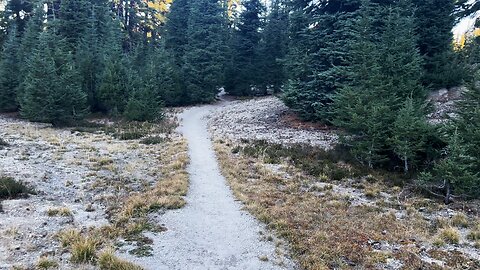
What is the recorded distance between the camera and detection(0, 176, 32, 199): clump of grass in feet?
34.6

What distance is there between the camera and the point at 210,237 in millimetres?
8312

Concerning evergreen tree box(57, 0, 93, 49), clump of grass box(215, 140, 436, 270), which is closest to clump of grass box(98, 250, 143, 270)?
clump of grass box(215, 140, 436, 270)

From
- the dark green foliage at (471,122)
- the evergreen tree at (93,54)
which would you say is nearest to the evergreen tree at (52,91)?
the evergreen tree at (93,54)

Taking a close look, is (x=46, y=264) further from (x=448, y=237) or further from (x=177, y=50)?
(x=177, y=50)

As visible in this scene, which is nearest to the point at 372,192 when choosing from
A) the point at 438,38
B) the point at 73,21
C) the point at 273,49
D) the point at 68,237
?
the point at 68,237

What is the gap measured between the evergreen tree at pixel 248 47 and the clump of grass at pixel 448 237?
37.4 meters

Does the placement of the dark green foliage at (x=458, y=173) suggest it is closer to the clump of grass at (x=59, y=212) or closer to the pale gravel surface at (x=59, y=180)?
the pale gravel surface at (x=59, y=180)

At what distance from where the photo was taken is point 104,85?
31.3 meters

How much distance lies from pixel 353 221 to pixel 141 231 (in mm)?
5697

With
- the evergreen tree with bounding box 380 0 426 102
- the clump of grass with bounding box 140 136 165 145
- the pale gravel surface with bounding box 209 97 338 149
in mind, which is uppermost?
the evergreen tree with bounding box 380 0 426 102

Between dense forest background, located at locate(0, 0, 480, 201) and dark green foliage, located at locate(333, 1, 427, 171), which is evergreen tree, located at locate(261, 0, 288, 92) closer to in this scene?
dense forest background, located at locate(0, 0, 480, 201)

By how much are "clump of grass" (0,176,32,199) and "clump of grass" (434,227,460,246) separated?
1196 cm

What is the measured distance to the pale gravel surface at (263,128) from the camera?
2039cm

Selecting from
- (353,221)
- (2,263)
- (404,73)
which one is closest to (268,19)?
(404,73)
